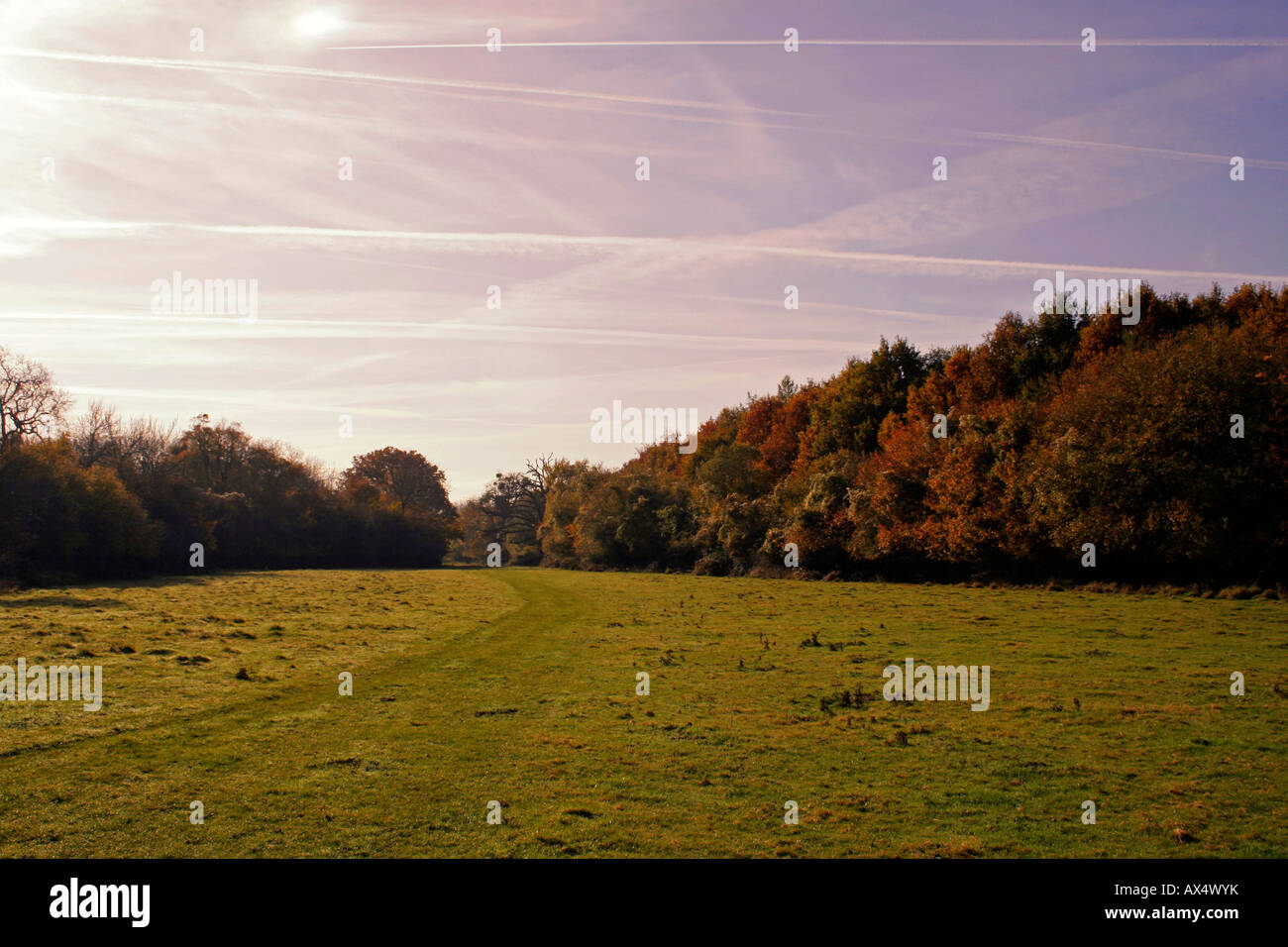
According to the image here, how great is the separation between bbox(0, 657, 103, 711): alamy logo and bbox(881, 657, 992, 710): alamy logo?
16.0 meters

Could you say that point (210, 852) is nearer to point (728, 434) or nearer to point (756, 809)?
point (756, 809)

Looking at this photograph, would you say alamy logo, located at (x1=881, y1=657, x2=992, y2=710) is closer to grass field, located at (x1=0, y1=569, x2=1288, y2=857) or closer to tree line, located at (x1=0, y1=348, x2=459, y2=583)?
grass field, located at (x1=0, y1=569, x2=1288, y2=857)

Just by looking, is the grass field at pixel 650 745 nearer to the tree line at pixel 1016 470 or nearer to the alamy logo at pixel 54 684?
the alamy logo at pixel 54 684

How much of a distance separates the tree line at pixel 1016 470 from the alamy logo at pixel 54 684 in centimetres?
3835

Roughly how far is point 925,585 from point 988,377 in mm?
18952

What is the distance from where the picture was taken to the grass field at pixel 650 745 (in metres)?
8.71

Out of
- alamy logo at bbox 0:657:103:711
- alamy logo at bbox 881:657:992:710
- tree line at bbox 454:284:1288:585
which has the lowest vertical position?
alamy logo at bbox 881:657:992:710
